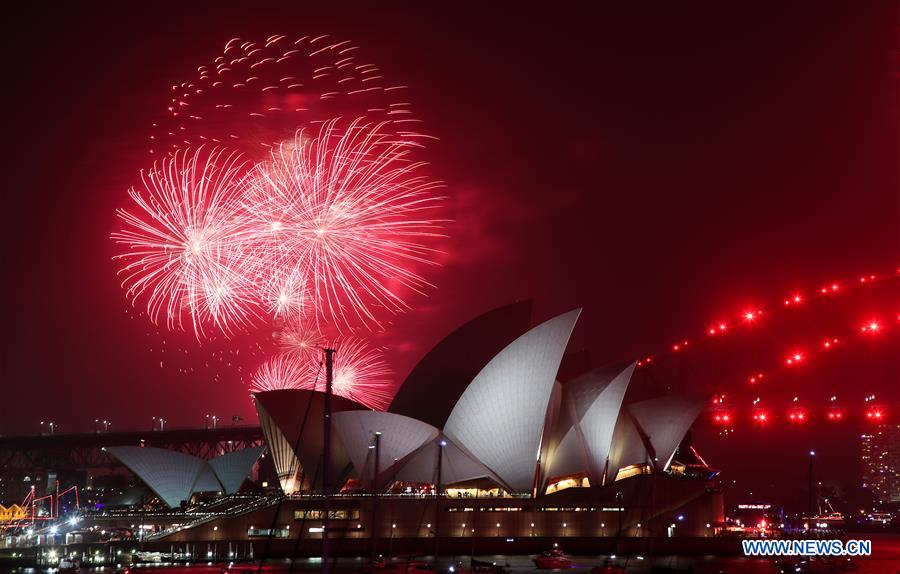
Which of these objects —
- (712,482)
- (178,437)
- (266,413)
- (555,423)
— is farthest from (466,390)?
(178,437)

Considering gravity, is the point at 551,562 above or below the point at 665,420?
below

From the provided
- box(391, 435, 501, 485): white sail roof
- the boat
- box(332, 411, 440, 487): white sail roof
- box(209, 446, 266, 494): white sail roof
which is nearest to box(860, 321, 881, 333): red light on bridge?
box(391, 435, 501, 485): white sail roof

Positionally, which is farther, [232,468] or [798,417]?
[798,417]

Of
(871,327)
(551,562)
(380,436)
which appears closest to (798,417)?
(871,327)

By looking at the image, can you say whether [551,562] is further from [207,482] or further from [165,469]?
[165,469]

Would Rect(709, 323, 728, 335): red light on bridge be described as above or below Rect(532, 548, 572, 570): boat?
above

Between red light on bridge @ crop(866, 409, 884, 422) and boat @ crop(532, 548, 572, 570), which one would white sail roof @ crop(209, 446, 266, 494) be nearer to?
boat @ crop(532, 548, 572, 570)

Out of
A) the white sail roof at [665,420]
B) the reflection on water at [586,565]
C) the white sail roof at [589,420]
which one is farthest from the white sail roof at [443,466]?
the white sail roof at [665,420]
